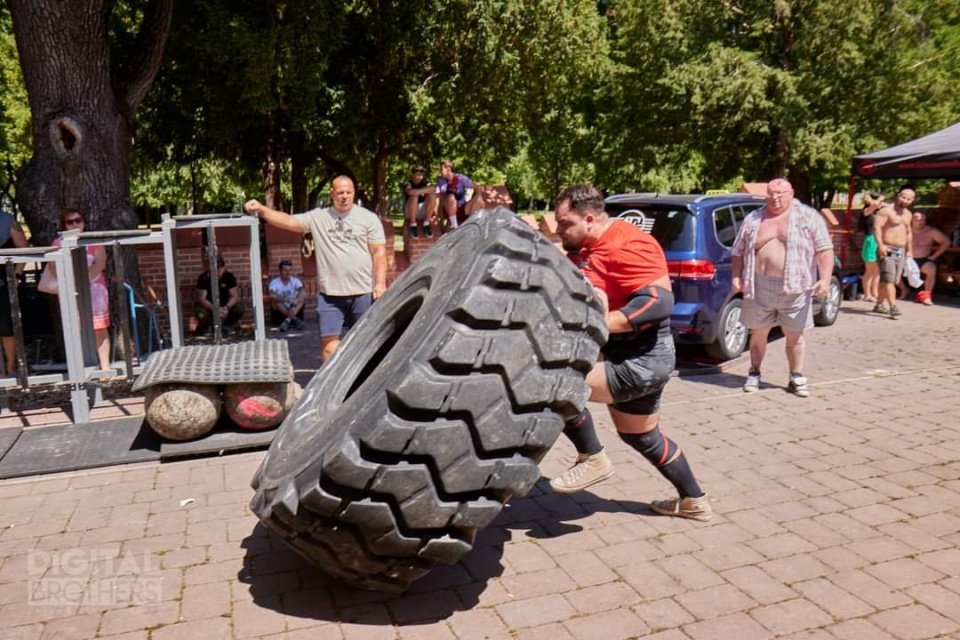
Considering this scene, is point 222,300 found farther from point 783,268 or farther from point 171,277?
point 783,268

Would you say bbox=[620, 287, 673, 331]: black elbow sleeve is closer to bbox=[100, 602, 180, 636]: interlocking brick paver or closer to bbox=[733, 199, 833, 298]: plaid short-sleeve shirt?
bbox=[100, 602, 180, 636]: interlocking brick paver

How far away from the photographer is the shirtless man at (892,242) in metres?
11.4

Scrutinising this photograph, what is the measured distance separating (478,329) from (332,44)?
37.1ft

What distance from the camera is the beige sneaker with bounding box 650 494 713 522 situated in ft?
14.0

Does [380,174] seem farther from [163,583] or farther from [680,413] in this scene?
[163,583]

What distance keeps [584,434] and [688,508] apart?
690 mm

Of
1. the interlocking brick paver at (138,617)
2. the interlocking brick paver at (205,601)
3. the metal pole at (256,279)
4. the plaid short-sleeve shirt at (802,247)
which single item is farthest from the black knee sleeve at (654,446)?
the metal pole at (256,279)

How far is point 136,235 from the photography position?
6852 millimetres

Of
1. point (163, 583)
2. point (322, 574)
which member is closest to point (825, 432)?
point (322, 574)

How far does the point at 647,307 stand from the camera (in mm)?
3824

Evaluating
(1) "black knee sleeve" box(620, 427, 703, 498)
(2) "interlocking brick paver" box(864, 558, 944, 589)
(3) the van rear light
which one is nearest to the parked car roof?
(3) the van rear light

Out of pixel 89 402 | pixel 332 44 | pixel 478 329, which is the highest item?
pixel 332 44

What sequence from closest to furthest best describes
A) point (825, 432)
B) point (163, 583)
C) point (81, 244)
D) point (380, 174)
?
point (163, 583)
point (825, 432)
point (81, 244)
point (380, 174)

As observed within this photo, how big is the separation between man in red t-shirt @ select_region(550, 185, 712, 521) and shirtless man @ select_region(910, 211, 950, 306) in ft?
35.8
